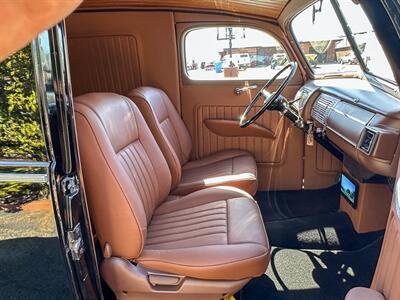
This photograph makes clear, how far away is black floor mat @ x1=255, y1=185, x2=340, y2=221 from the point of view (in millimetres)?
2531

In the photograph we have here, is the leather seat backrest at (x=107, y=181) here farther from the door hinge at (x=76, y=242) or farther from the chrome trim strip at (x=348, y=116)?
the chrome trim strip at (x=348, y=116)

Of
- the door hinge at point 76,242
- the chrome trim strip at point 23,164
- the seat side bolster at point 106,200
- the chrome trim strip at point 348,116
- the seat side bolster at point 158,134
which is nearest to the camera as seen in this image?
the chrome trim strip at point 23,164

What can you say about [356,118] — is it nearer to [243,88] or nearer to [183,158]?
[243,88]

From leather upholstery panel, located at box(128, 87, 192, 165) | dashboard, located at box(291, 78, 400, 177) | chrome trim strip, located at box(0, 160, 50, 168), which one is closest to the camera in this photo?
chrome trim strip, located at box(0, 160, 50, 168)

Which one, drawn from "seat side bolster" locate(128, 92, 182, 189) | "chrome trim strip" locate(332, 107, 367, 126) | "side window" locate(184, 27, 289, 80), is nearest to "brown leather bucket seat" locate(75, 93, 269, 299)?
"seat side bolster" locate(128, 92, 182, 189)

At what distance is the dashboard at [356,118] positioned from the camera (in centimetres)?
151

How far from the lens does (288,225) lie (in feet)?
7.87

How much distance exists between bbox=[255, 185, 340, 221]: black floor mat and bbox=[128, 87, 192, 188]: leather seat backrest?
64cm

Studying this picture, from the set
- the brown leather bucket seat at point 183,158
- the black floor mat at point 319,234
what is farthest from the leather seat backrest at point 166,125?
the black floor mat at point 319,234

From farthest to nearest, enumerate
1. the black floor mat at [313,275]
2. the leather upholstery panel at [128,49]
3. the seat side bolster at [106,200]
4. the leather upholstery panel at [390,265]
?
the leather upholstery panel at [128,49]
the black floor mat at [313,275]
the seat side bolster at [106,200]
the leather upholstery panel at [390,265]

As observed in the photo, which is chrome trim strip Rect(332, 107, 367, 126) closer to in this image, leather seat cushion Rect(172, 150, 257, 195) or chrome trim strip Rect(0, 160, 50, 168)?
leather seat cushion Rect(172, 150, 257, 195)

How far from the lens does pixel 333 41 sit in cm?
237

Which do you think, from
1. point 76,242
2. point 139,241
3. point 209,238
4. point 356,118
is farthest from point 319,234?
point 76,242

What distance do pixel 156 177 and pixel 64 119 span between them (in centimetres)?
82
